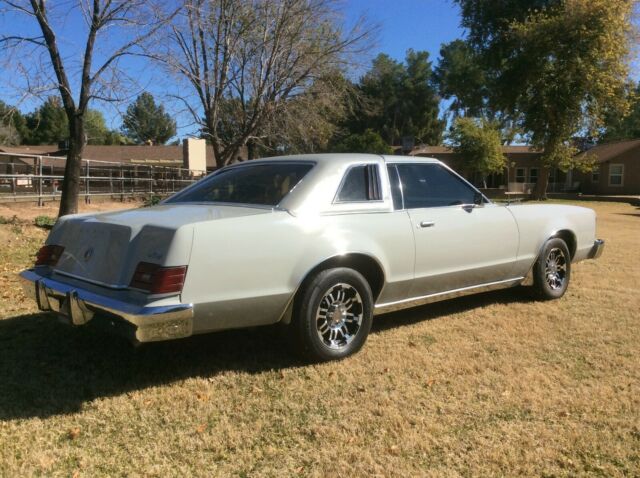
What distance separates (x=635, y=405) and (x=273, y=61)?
1461 cm

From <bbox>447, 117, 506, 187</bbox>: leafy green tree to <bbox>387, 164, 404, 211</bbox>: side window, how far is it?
3164 cm

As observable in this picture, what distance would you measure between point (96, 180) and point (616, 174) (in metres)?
32.1

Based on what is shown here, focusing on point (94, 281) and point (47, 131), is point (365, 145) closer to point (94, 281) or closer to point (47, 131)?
point (94, 281)

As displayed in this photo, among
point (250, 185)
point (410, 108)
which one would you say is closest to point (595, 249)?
point (250, 185)

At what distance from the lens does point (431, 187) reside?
5219 millimetres

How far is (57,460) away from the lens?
9.52 feet

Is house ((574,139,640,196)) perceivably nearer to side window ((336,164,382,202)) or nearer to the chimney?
the chimney

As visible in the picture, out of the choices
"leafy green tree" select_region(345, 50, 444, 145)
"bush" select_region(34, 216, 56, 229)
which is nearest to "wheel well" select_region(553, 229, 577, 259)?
"bush" select_region(34, 216, 56, 229)

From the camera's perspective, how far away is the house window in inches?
1464

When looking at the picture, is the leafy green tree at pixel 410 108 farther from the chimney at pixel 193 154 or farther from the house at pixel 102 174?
the chimney at pixel 193 154

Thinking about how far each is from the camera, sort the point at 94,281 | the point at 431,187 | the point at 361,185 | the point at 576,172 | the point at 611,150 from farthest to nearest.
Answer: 1. the point at 576,172
2. the point at 611,150
3. the point at 431,187
4. the point at 361,185
5. the point at 94,281

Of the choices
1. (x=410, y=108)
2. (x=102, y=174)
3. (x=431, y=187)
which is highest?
(x=410, y=108)

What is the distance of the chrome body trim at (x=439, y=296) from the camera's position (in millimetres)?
4677

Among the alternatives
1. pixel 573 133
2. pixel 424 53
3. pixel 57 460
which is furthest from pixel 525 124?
pixel 424 53
